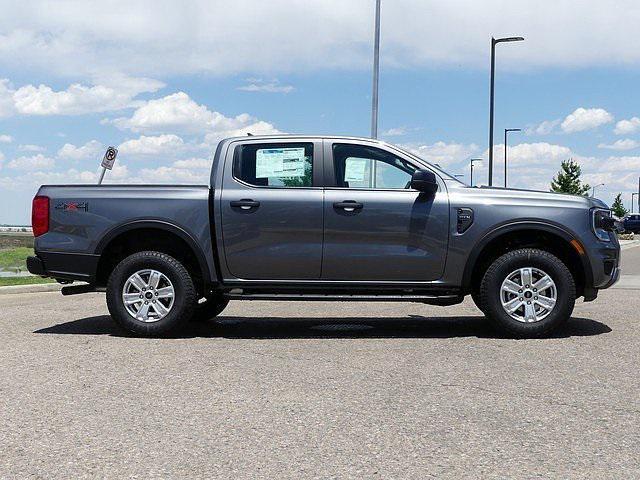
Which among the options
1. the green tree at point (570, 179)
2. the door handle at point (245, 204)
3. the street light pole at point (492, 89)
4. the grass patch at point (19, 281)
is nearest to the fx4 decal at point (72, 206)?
the door handle at point (245, 204)

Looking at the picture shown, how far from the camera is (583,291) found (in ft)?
26.9

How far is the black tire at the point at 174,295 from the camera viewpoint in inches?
312

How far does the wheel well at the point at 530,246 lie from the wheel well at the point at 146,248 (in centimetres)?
281

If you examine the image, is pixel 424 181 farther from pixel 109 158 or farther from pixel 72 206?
pixel 109 158

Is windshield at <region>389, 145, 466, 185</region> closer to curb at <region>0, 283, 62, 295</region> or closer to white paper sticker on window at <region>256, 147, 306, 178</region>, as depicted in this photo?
white paper sticker on window at <region>256, 147, 306, 178</region>

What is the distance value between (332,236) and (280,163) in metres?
0.94

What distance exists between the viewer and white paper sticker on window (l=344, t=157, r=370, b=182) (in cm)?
806

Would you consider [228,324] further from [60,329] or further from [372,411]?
[372,411]

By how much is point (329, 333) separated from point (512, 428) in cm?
397

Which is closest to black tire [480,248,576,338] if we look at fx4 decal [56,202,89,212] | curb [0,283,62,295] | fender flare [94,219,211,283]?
fender flare [94,219,211,283]

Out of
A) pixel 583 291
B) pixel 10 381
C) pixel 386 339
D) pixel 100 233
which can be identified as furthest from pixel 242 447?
pixel 583 291

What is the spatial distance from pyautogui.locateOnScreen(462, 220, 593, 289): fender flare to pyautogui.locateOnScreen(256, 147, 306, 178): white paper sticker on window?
73.8 inches

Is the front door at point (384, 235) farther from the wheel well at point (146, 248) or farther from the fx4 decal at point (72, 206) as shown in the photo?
the fx4 decal at point (72, 206)

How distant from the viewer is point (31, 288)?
13398 mm
